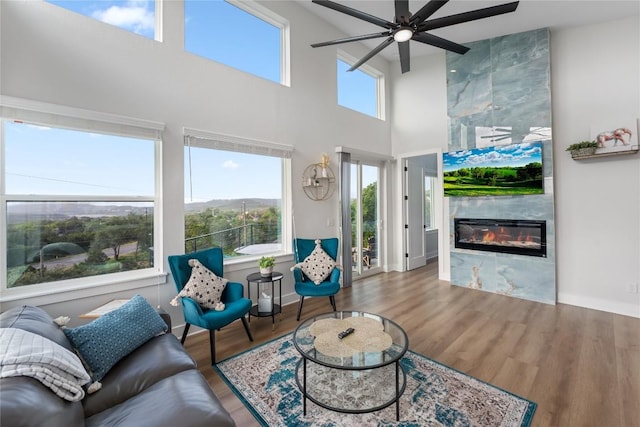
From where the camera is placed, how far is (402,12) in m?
2.30

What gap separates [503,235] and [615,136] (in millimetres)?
1819

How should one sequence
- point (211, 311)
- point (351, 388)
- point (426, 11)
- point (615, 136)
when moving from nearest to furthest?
point (351, 388), point (426, 11), point (211, 311), point (615, 136)

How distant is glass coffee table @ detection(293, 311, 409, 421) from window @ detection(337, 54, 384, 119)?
12.7 feet

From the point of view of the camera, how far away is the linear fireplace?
412 cm

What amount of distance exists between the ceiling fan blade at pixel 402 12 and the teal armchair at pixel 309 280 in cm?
267

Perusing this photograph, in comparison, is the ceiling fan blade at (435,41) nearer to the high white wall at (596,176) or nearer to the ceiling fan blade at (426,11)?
the ceiling fan blade at (426,11)

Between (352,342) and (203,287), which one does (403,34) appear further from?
(203,287)

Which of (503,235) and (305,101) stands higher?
(305,101)

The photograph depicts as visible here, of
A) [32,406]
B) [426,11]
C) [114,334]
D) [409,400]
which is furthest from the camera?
[426,11]

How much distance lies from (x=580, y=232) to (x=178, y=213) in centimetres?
532

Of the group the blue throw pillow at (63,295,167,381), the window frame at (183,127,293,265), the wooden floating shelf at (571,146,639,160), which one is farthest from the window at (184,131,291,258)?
the wooden floating shelf at (571,146,639,160)

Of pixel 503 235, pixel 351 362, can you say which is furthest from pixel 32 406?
pixel 503 235

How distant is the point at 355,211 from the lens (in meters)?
5.27

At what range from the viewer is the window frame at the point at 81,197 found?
7.25ft
